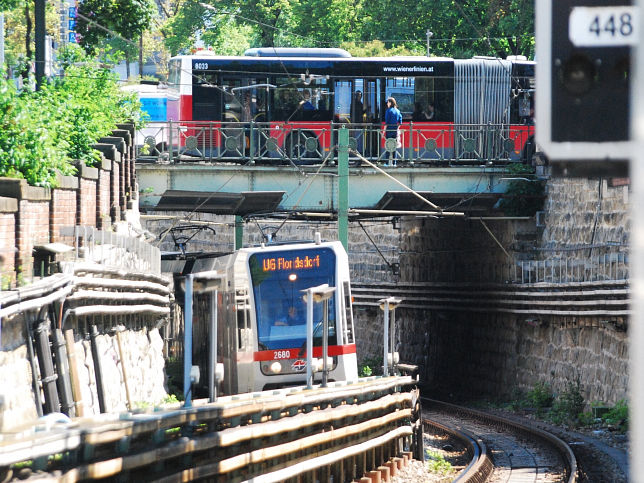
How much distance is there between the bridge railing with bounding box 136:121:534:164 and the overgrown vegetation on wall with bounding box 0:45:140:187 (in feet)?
9.11

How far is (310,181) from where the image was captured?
105 feet

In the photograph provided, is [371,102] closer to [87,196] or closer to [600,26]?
[87,196]

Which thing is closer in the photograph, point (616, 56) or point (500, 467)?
point (616, 56)

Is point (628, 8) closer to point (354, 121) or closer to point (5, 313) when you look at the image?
point (5, 313)

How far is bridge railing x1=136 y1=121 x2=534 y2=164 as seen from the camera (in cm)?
3206

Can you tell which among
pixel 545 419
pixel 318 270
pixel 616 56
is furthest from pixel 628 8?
pixel 545 419

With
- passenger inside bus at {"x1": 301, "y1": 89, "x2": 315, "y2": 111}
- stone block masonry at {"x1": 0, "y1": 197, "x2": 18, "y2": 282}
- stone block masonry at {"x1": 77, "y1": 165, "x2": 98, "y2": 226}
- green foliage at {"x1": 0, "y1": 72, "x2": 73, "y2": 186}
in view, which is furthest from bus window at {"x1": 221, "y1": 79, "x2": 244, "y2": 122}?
stone block masonry at {"x1": 0, "y1": 197, "x2": 18, "y2": 282}

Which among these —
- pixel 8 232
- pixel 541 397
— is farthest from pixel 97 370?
pixel 541 397

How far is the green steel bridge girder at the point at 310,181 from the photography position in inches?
1256

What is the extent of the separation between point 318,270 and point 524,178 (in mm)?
12655

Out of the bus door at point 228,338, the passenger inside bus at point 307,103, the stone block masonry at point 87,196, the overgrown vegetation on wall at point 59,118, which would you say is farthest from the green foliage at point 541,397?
the stone block masonry at point 87,196

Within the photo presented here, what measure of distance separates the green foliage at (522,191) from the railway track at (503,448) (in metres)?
5.92

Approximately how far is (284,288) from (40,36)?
6.14m

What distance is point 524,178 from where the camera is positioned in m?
32.8
